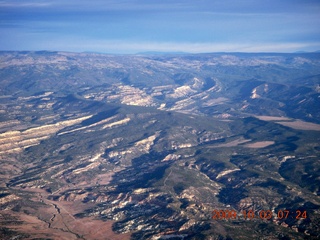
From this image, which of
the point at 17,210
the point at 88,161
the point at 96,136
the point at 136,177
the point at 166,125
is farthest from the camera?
the point at 166,125

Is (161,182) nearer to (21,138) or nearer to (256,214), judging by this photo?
(256,214)

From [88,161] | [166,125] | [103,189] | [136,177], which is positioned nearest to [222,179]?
[136,177]

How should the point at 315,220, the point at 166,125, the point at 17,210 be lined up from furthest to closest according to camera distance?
the point at 166,125
the point at 17,210
the point at 315,220

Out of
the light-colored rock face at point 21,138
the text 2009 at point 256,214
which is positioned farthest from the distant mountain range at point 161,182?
the light-colored rock face at point 21,138

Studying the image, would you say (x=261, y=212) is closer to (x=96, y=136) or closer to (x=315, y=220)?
(x=315, y=220)

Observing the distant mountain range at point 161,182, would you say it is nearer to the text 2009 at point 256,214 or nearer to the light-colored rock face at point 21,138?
the text 2009 at point 256,214

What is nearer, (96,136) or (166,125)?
(96,136)

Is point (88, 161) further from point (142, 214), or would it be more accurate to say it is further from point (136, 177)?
point (142, 214)

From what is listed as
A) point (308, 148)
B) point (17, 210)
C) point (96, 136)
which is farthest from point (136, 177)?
point (308, 148)

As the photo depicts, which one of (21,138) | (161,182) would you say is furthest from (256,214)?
(21,138)
